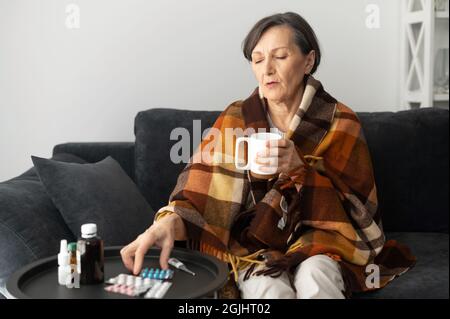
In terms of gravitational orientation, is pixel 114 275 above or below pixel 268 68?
below

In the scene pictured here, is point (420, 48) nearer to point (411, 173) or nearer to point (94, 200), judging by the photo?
point (411, 173)

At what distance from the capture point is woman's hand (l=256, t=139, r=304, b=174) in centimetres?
157

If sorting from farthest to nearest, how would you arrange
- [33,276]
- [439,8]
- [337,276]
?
[439,8] → [337,276] → [33,276]

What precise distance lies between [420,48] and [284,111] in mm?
922

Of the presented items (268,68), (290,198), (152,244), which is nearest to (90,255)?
(152,244)

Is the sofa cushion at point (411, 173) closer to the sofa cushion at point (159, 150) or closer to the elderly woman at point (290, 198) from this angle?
the elderly woman at point (290, 198)

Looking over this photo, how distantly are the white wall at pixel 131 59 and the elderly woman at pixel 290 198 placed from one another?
0.63 metres

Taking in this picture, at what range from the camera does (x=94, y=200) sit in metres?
1.91

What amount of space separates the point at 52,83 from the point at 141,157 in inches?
22.6

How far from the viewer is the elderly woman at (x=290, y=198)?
5.40 feet

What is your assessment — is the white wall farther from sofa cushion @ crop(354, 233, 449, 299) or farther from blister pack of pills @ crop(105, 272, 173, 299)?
blister pack of pills @ crop(105, 272, 173, 299)
